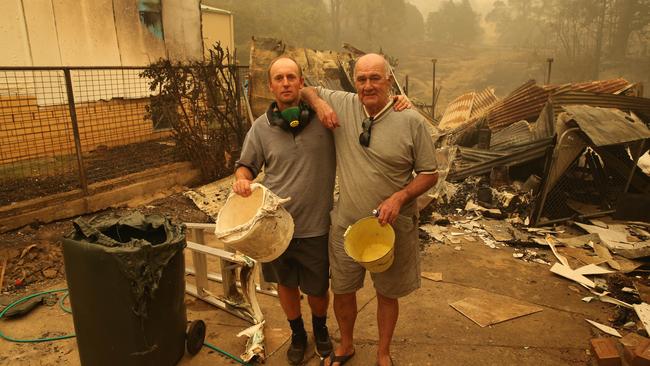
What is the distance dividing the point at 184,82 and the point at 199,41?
5700 mm

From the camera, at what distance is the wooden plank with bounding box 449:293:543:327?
3.61 metres

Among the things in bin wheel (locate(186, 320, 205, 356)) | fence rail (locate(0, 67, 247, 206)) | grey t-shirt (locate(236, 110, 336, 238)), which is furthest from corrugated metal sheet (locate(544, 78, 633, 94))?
bin wheel (locate(186, 320, 205, 356))

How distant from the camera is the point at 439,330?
11.3ft

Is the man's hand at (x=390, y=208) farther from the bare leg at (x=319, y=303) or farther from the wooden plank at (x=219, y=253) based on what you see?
the wooden plank at (x=219, y=253)

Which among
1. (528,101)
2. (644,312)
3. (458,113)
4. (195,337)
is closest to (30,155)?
(195,337)

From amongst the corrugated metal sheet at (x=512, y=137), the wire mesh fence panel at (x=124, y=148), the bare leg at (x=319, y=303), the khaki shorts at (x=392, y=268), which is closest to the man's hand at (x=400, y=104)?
the khaki shorts at (x=392, y=268)

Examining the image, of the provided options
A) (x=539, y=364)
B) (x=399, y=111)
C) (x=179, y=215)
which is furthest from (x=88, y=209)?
(x=539, y=364)

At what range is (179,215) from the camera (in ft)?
19.4

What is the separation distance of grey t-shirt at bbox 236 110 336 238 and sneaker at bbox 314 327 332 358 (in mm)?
847

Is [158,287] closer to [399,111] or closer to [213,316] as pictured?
[213,316]

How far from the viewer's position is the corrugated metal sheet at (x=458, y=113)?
12.4m

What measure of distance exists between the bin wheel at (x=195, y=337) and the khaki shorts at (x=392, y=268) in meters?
1.12

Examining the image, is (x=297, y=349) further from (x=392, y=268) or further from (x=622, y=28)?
(x=622, y=28)

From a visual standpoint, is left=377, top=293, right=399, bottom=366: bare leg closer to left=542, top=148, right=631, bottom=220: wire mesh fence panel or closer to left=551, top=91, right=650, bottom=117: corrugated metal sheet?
left=542, top=148, right=631, bottom=220: wire mesh fence panel
